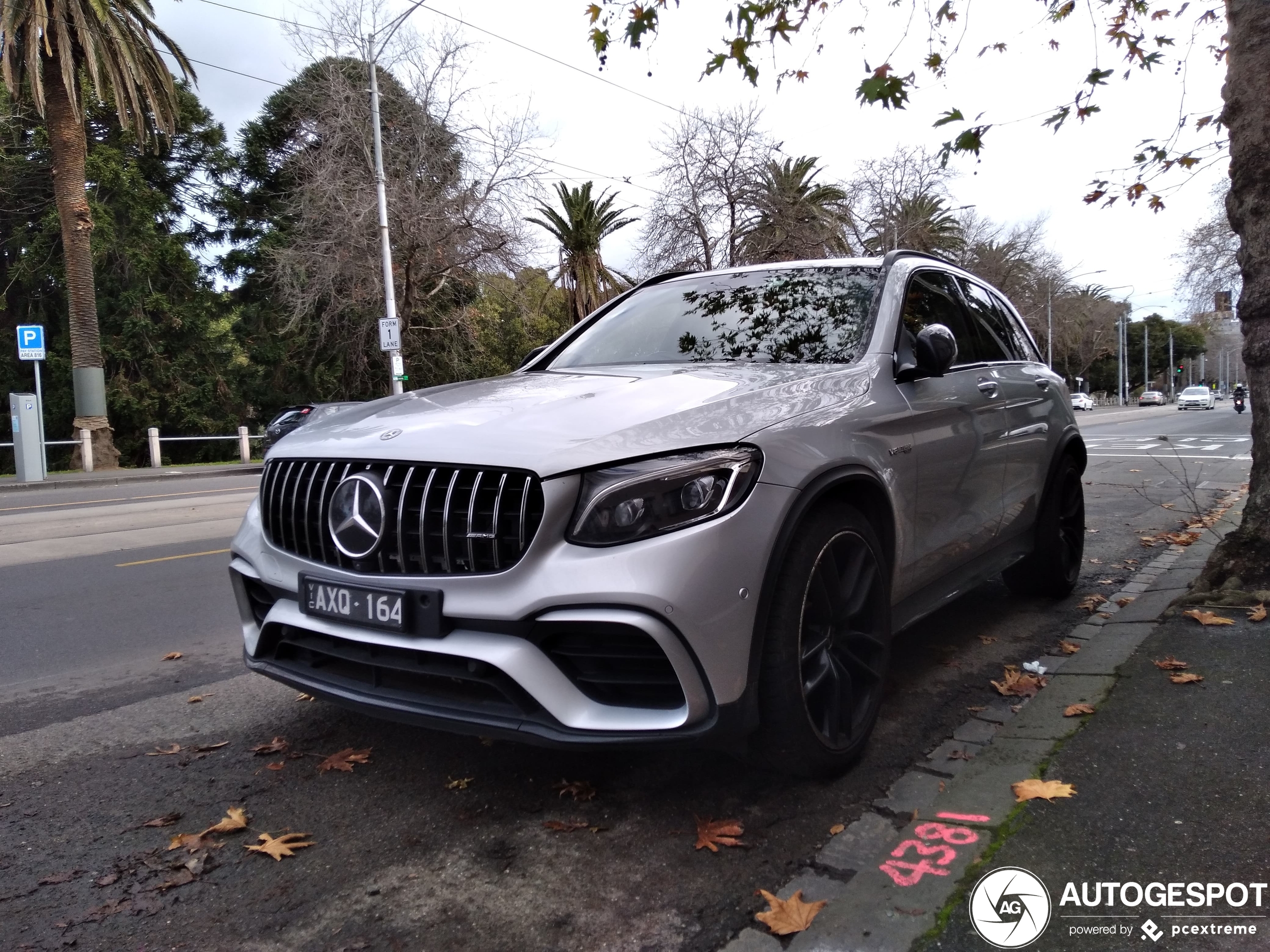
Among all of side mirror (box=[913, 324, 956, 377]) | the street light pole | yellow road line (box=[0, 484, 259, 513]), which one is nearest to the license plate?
side mirror (box=[913, 324, 956, 377])

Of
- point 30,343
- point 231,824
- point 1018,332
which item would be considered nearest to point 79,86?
point 30,343

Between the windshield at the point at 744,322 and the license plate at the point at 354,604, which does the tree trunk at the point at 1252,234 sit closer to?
the windshield at the point at 744,322

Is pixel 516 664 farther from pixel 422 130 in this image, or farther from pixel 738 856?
pixel 422 130

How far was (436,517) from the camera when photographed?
257 cm

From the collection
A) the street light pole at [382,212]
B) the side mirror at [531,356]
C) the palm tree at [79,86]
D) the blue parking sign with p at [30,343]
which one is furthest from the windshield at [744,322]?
the palm tree at [79,86]

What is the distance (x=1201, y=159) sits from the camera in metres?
6.17

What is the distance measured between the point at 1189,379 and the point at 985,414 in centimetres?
14050

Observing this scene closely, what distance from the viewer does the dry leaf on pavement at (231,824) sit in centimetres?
277

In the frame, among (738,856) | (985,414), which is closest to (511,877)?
(738,856)

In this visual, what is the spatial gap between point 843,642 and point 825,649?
0.13 m

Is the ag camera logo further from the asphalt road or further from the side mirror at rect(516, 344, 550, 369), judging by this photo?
the side mirror at rect(516, 344, 550, 369)

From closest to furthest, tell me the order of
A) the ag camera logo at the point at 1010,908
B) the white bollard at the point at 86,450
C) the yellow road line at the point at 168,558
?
the ag camera logo at the point at 1010,908 < the yellow road line at the point at 168,558 < the white bollard at the point at 86,450

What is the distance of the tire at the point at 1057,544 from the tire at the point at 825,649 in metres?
2.27

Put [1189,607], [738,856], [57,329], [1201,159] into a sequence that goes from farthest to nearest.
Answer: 1. [57,329]
2. [1201,159]
3. [1189,607]
4. [738,856]
